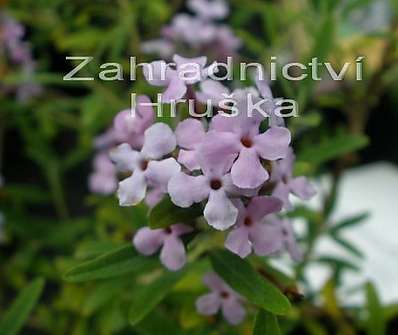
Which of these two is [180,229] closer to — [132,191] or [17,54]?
[132,191]

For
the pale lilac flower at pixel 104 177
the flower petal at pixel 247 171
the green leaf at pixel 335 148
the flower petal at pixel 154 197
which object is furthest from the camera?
the pale lilac flower at pixel 104 177

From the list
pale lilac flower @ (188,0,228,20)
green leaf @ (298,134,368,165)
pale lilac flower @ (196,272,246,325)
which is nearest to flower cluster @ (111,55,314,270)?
pale lilac flower @ (196,272,246,325)

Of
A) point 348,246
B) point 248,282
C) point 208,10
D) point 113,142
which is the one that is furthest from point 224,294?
point 208,10

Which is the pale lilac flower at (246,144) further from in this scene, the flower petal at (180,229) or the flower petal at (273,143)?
the flower petal at (180,229)

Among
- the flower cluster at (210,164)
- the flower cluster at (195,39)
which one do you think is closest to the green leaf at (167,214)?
the flower cluster at (210,164)

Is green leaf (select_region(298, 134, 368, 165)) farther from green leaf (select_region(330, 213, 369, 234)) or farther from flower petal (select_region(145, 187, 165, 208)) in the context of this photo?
flower petal (select_region(145, 187, 165, 208))

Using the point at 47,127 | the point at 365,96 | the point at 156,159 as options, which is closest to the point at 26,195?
the point at 47,127
